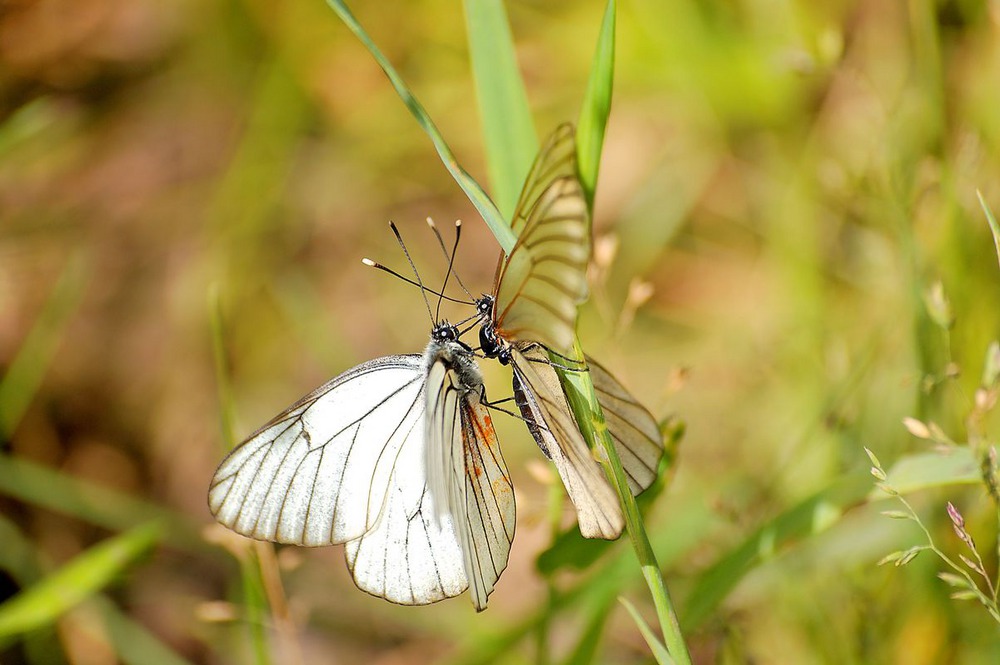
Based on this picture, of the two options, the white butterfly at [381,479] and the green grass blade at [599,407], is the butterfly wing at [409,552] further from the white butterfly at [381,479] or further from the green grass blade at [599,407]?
the green grass blade at [599,407]

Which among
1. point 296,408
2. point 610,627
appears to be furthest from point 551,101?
point 296,408

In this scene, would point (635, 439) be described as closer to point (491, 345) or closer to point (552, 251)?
point (491, 345)

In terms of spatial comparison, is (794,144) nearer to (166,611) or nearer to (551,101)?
(551,101)

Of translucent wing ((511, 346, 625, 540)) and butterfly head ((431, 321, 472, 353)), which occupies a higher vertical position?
butterfly head ((431, 321, 472, 353))

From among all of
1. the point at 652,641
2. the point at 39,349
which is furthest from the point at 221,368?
the point at 39,349

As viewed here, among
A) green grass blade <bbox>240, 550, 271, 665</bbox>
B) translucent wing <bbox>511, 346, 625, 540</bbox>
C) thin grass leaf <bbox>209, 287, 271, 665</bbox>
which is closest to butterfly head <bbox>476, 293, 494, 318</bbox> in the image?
translucent wing <bbox>511, 346, 625, 540</bbox>

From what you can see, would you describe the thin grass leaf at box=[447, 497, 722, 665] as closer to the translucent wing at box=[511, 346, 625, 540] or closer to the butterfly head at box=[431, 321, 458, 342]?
the translucent wing at box=[511, 346, 625, 540]
